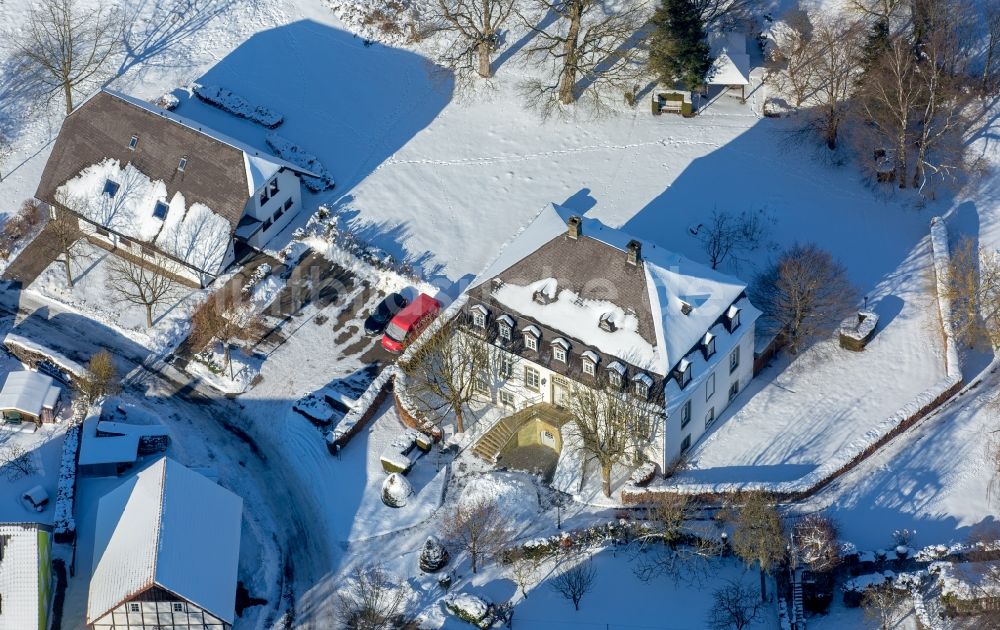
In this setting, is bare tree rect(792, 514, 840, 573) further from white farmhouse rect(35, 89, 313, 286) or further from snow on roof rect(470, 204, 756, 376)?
white farmhouse rect(35, 89, 313, 286)

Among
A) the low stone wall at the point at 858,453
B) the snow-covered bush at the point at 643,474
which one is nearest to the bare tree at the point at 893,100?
the low stone wall at the point at 858,453

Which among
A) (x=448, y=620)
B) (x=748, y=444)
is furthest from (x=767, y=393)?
(x=448, y=620)

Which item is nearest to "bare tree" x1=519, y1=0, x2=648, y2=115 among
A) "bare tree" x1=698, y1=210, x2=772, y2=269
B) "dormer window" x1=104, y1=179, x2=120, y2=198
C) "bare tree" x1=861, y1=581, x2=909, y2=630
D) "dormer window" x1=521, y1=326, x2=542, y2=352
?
"bare tree" x1=698, y1=210, x2=772, y2=269

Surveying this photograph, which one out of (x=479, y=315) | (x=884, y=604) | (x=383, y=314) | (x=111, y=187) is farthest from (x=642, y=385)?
(x=111, y=187)

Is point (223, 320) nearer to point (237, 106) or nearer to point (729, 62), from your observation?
point (237, 106)

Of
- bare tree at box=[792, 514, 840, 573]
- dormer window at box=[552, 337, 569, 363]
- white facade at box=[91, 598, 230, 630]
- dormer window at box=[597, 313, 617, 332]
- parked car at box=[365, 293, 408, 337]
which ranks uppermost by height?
parked car at box=[365, 293, 408, 337]

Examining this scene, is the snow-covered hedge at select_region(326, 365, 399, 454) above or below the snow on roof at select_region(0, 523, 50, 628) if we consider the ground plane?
above

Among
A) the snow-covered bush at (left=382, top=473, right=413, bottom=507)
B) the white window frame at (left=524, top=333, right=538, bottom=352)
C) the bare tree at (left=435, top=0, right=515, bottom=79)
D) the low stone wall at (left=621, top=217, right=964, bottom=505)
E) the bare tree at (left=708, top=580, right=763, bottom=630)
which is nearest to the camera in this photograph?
the bare tree at (left=708, top=580, right=763, bottom=630)
